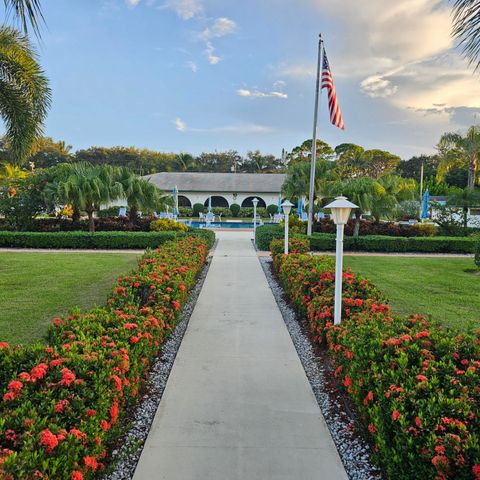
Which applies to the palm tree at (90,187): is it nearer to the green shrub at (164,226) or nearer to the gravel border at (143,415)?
the green shrub at (164,226)

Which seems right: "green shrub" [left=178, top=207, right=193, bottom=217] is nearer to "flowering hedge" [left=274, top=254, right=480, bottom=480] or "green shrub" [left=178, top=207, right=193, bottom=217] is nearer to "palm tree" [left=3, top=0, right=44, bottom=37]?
"palm tree" [left=3, top=0, right=44, bottom=37]

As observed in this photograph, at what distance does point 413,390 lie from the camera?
2680 mm

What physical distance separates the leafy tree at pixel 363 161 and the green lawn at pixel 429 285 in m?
43.1

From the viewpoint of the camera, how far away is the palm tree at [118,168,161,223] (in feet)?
58.9

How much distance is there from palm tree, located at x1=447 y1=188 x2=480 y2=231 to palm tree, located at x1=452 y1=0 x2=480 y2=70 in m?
16.6

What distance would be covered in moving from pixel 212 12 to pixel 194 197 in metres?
25.7

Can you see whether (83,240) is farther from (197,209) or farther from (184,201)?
(184,201)

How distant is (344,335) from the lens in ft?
12.7

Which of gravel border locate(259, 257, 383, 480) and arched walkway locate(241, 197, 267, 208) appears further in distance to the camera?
arched walkway locate(241, 197, 267, 208)

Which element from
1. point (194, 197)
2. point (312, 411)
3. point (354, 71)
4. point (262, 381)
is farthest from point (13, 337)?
point (194, 197)

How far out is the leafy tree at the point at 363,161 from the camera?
54.5m

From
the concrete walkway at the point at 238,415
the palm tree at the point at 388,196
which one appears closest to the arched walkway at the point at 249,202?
the palm tree at the point at 388,196

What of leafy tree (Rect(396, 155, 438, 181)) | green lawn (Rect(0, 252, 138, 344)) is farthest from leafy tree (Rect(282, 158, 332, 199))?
leafy tree (Rect(396, 155, 438, 181))

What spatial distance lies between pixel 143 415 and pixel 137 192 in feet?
50.7
